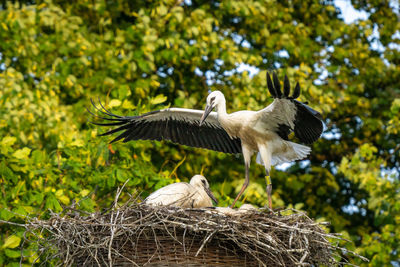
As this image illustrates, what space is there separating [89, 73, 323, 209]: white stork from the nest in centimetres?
105

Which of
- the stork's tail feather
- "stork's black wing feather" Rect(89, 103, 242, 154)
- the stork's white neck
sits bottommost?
"stork's black wing feather" Rect(89, 103, 242, 154)

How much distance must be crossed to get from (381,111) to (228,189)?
12.6 feet

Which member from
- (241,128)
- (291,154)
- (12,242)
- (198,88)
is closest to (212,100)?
(241,128)

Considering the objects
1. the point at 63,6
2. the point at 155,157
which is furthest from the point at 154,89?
the point at 63,6

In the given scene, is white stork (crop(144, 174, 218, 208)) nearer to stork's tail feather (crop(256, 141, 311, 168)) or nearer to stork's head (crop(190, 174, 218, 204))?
stork's head (crop(190, 174, 218, 204))

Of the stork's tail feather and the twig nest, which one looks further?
the stork's tail feather

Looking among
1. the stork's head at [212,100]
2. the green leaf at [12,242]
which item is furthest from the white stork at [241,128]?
the green leaf at [12,242]

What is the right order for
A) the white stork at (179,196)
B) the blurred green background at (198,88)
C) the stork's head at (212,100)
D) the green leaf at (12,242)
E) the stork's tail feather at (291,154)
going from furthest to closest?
the blurred green background at (198,88), the stork's tail feather at (291,154), the stork's head at (212,100), the green leaf at (12,242), the white stork at (179,196)

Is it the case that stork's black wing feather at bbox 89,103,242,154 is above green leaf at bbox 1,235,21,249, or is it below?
above

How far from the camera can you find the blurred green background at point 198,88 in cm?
645

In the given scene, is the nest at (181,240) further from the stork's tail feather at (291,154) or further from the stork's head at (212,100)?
the stork's tail feather at (291,154)

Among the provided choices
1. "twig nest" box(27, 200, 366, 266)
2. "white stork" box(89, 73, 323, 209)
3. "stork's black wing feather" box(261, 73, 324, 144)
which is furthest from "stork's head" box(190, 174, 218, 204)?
"twig nest" box(27, 200, 366, 266)

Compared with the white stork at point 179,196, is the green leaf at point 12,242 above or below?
below

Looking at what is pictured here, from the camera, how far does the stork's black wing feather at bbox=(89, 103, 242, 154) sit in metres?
5.92
